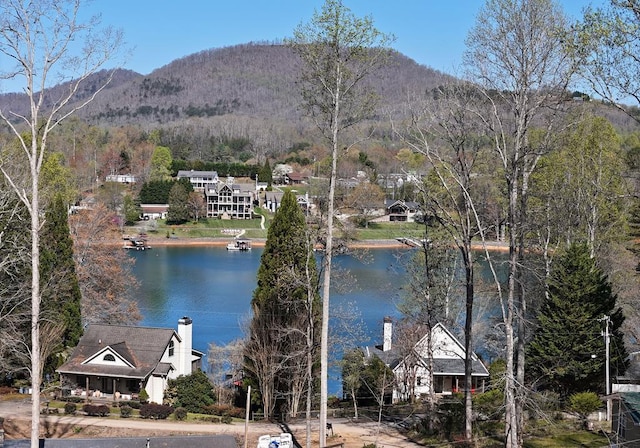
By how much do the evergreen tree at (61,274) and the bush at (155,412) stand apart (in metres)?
5.67

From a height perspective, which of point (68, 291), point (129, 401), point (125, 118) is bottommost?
point (129, 401)

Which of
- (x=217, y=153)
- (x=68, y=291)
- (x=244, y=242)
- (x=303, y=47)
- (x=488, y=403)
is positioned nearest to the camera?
(x=303, y=47)

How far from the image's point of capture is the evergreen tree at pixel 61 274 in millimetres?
23094

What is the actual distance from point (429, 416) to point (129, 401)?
9205 mm

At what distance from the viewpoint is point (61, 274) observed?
23172mm

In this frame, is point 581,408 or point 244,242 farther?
point 244,242

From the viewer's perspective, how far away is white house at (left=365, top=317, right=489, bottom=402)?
2202 centimetres

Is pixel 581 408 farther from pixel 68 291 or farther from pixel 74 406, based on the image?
pixel 68 291

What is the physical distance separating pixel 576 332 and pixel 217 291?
29.0 m

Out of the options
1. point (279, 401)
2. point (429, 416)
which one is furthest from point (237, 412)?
point (429, 416)

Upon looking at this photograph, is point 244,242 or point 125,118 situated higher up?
point 125,118

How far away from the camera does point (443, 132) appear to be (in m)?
13.7

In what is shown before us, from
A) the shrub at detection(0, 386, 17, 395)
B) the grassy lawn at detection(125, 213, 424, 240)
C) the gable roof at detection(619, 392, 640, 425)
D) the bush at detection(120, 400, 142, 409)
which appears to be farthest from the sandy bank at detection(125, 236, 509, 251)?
the gable roof at detection(619, 392, 640, 425)

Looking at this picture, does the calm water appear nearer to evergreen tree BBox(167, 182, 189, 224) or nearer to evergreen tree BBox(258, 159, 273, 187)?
evergreen tree BBox(167, 182, 189, 224)
